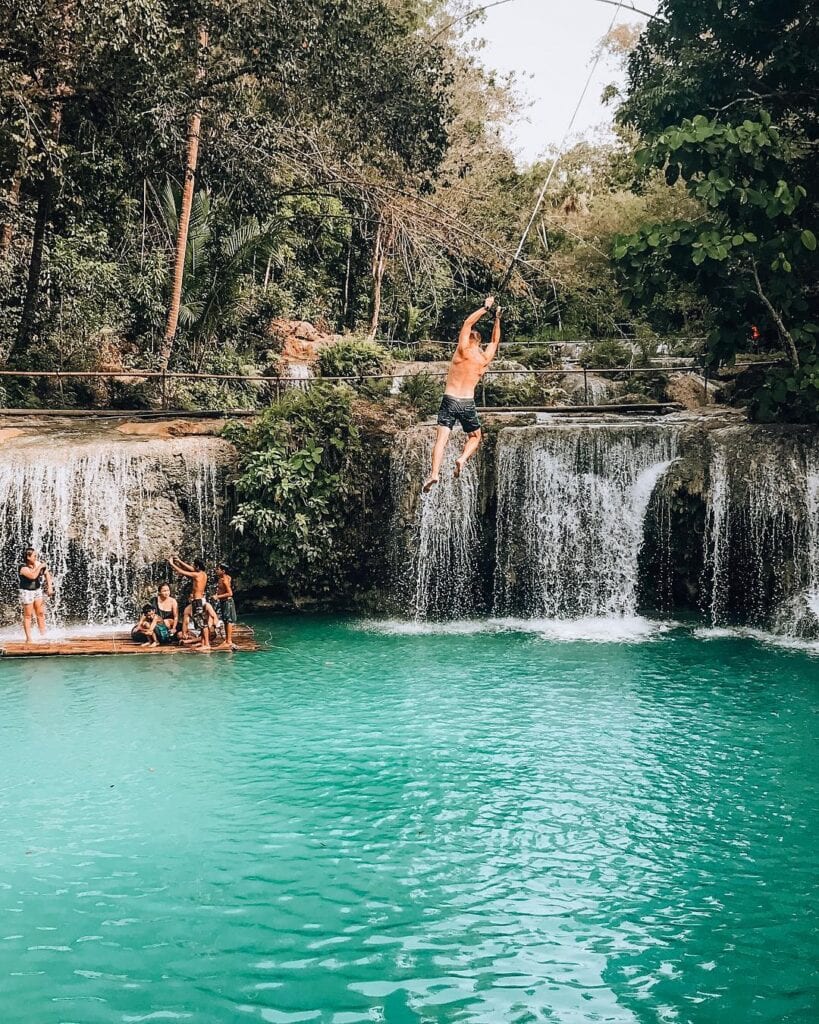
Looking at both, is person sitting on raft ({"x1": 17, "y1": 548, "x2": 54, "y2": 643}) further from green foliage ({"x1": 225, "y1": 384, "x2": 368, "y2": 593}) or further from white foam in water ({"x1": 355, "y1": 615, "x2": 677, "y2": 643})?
white foam in water ({"x1": 355, "y1": 615, "x2": 677, "y2": 643})

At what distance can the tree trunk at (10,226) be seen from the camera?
19.7m

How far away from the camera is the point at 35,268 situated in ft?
67.7

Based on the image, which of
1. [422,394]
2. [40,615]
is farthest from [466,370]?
[422,394]

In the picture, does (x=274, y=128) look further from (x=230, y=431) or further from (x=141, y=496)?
(x=141, y=496)

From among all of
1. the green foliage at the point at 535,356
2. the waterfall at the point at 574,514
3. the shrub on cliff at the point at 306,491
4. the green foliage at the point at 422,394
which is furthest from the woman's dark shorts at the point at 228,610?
the green foliage at the point at 535,356

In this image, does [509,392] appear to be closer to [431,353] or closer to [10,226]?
[431,353]

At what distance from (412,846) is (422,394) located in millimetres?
12617

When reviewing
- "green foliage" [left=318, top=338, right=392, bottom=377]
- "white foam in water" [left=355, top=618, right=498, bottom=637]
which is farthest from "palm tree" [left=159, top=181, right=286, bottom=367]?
"white foam in water" [left=355, top=618, right=498, bottom=637]

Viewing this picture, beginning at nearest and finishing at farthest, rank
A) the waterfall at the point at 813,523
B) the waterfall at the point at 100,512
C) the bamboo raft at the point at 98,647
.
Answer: the bamboo raft at the point at 98,647 < the waterfall at the point at 813,523 < the waterfall at the point at 100,512

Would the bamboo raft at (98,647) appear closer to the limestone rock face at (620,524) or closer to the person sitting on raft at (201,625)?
the person sitting on raft at (201,625)

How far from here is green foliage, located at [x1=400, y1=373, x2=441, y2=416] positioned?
1869cm

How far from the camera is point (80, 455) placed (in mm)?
16062

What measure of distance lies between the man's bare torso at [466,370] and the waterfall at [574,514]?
5.72 metres

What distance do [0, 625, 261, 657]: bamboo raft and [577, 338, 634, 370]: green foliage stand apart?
1452 centimetres
